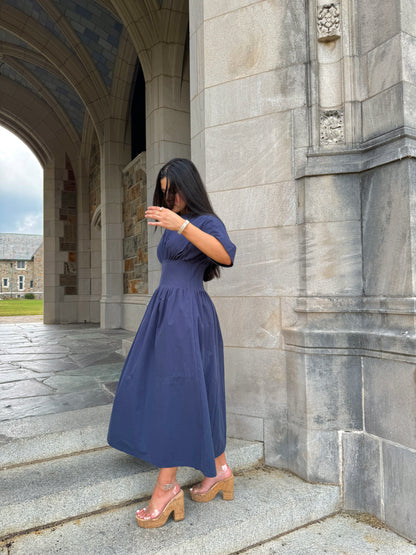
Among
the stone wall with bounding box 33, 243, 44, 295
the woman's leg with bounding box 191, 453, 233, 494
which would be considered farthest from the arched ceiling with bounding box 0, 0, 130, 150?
the stone wall with bounding box 33, 243, 44, 295

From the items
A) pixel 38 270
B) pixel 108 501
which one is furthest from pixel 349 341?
pixel 38 270

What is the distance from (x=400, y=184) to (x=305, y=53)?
107cm

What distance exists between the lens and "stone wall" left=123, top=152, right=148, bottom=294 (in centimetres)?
825

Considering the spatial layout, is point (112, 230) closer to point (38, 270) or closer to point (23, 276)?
point (38, 270)

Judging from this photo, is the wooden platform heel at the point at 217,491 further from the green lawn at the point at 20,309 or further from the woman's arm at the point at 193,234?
the green lawn at the point at 20,309

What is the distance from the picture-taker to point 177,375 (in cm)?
176

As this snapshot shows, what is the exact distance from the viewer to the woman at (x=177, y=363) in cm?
175

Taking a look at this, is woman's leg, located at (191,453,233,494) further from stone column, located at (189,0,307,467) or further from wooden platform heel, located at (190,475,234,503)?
stone column, located at (189,0,307,467)

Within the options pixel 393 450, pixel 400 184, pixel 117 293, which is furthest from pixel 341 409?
pixel 117 293

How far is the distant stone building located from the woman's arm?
54.0 m

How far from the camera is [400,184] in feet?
7.05

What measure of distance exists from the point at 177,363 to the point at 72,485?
891 millimetres

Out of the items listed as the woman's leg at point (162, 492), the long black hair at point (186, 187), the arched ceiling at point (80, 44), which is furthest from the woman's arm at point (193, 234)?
the arched ceiling at point (80, 44)

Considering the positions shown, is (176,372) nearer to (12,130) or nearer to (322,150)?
(322,150)
